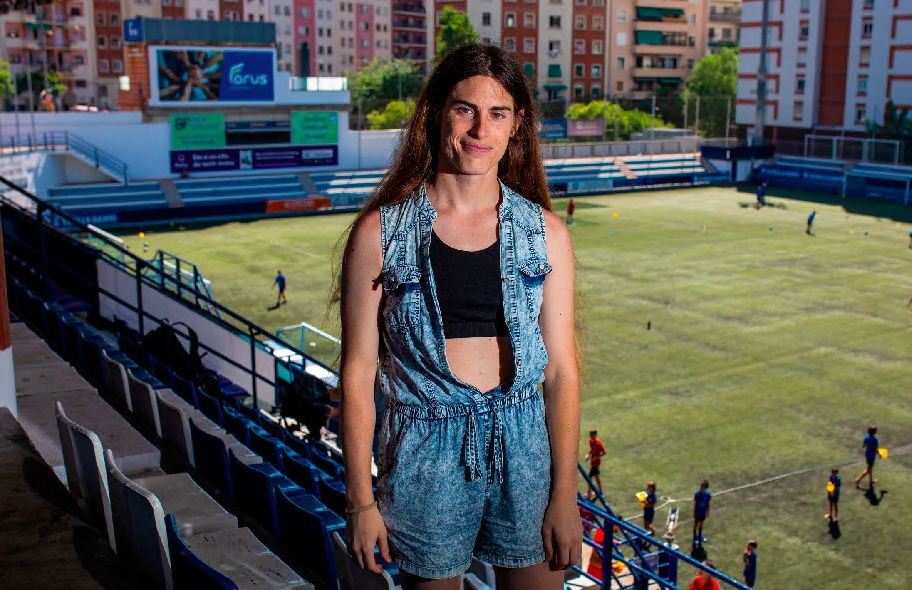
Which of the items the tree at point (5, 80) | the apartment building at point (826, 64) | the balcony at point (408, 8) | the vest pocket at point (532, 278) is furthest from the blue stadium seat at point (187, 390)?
the balcony at point (408, 8)

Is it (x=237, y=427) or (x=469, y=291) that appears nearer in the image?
(x=469, y=291)

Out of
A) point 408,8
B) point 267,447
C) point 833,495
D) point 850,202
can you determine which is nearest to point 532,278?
point 267,447

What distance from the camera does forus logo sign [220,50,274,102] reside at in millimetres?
52656

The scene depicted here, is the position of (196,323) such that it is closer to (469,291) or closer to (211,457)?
(211,457)

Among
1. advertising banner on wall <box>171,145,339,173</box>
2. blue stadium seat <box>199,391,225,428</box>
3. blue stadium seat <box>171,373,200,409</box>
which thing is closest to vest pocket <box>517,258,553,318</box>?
blue stadium seat <box>199,391,225,428</box>

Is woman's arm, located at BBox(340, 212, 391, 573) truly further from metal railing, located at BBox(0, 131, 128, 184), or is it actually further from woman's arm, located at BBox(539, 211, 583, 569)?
metal railing, located at BBox(0, 131, 128, 184)

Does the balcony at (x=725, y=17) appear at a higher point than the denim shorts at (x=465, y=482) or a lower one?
higher

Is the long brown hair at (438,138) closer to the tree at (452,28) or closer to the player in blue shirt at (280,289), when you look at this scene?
the player in blue shirt at (280,289)

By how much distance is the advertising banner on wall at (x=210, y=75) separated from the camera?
5144cm

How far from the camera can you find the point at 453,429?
3129mm

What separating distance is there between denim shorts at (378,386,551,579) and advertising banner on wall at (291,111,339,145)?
53.3 metres

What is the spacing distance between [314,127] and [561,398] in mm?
53960

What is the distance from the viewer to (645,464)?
60.5ft

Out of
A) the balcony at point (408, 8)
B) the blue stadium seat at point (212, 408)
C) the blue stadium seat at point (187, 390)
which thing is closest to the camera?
the blue stadium seat at point (212, 408)
